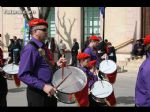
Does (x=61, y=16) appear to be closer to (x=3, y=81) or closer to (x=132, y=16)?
(x=132, y=16)

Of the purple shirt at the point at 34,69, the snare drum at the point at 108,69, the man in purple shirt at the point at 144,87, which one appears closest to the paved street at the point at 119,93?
the snare drum at the point at 108,69

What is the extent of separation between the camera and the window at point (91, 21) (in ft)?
96.3

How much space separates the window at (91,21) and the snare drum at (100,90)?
20.3m

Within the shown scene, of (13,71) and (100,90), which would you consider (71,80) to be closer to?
(100,90)

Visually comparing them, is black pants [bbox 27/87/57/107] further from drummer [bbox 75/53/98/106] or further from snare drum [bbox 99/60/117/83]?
snare drum [bbox 99/60/117/83]

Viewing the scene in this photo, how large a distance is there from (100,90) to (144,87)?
3.42 m

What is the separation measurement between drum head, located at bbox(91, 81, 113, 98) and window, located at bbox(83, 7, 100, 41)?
20244mm

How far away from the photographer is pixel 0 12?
32.0m

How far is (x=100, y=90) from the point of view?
874 cm

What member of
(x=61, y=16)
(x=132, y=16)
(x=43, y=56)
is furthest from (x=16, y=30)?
(x=43, y=56)

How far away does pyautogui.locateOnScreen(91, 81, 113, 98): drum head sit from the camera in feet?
28.0

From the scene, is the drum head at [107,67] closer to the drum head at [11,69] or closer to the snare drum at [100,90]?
the snare drum at [100,90]

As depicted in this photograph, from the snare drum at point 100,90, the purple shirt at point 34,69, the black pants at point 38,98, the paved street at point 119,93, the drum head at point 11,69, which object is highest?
the purple shirt at point 34,69

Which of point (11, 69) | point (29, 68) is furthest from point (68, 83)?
point (11, 69)
